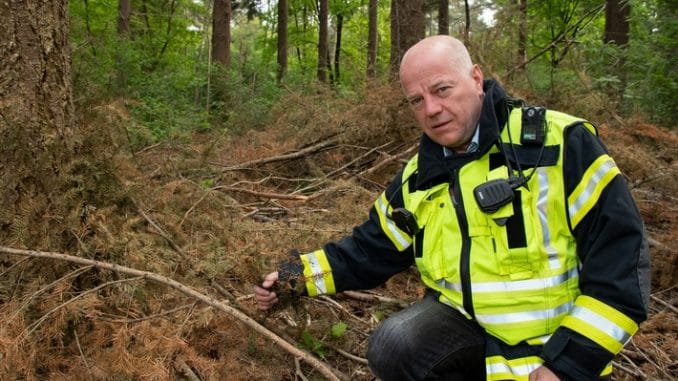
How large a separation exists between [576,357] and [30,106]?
281 cm

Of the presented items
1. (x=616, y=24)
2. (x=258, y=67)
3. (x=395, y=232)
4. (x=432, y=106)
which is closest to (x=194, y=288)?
(x=395, y=232)

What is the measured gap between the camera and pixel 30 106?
8.88 ft

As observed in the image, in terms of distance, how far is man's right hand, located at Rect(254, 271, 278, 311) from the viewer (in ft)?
7.52

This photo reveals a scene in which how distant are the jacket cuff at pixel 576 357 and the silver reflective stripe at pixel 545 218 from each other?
0.81ft

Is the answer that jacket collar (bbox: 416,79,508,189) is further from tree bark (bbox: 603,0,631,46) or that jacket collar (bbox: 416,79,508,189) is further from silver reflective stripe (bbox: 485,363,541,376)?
tree bark (bbox: 603,0,631,46)

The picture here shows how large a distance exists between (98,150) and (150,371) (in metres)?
1.41

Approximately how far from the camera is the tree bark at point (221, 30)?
10.6m

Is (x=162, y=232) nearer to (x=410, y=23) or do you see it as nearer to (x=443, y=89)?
(x=443, y=89)

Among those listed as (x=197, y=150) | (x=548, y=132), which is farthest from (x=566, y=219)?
(x=197, y=150)

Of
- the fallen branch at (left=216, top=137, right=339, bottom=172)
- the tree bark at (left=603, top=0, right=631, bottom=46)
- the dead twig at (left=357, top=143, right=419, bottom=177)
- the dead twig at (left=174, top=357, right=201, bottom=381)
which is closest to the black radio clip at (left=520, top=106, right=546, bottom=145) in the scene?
the dead twig at (left=174, top=357, right=201, bottom=381)

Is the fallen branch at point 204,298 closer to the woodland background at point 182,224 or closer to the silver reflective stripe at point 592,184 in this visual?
the woodland background at point 182,224

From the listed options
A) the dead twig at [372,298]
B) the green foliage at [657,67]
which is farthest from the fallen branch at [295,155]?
the green foliage at [657,67]

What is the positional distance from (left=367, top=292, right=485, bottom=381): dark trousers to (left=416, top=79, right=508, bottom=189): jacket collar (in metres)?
0.56

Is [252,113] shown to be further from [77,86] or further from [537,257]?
[537,257]
